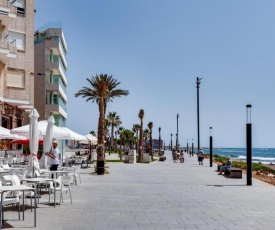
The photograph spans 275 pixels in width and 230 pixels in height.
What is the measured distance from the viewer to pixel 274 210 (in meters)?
12.1

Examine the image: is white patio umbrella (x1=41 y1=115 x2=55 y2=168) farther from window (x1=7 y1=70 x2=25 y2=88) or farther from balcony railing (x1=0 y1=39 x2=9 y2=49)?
window (x1=7 y1=70 x2=25 y2=88)

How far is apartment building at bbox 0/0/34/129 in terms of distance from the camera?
36.4m

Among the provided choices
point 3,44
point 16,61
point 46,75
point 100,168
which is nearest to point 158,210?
point 100,168

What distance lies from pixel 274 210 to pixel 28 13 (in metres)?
36.0

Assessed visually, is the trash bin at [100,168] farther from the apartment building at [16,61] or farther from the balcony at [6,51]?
the balcony at [6,51]

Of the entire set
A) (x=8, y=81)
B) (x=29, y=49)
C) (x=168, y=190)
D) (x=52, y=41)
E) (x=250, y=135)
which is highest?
(x=52, y=41)

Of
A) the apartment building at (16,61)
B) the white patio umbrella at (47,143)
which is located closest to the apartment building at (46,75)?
the apartment building at (16,61)

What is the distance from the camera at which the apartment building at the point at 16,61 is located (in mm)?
36438

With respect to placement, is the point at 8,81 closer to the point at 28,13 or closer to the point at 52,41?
the point at 28,13

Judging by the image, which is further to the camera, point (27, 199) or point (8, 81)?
point (8, 81)

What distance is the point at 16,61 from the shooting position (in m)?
40.8

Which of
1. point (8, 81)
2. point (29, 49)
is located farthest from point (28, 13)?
point (8, 81)

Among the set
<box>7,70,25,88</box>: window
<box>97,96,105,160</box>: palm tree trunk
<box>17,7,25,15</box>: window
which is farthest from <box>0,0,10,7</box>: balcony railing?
<box>97,96,105,160</box>: palm tree trunk

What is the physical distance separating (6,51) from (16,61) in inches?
206
